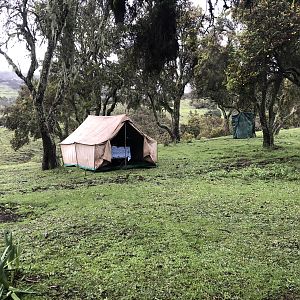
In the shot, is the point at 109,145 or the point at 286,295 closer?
the point at 286,295

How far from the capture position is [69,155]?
18250 millimetres

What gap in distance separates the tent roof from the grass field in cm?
291

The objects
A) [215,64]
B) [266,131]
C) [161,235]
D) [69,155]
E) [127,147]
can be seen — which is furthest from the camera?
[215,64]

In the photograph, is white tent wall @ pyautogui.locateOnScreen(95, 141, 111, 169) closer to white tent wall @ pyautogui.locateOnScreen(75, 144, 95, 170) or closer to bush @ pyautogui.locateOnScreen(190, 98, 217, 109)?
white tent wall @ pyautogui.locateOnScreen(75, 144, 95, 170)

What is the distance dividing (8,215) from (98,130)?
8479 mm

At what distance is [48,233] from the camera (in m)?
7.20

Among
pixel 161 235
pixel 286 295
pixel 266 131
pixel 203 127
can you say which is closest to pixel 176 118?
pixel 266 131

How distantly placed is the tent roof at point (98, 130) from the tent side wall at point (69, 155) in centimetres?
22

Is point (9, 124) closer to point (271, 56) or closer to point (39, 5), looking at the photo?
point (39, 5)

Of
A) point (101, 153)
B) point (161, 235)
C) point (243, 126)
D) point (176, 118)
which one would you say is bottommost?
point (161, 235)

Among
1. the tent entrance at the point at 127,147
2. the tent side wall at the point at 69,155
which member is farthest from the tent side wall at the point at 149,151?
the tent side wall at the point at 69,155

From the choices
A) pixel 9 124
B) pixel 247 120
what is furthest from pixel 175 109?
pixel 9 124

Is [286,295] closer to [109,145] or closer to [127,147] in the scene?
[109,145]

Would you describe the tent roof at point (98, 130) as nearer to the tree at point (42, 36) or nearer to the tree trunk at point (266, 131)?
the tree at point (42, 36)
